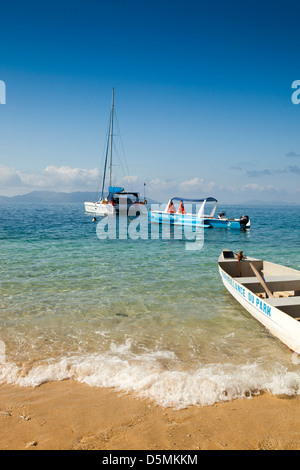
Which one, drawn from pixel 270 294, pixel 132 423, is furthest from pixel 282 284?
pixel 132 423

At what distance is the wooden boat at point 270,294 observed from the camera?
6542 mm

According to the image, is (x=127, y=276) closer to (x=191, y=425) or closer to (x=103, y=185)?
(x=191, y=425)

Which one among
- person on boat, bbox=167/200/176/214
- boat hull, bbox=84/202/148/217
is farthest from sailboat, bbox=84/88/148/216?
person on boat, bbox=167/200/176/214

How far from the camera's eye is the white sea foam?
201 inches

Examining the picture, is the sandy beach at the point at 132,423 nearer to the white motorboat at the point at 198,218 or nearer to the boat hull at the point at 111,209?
the white motorboat at the point at 198,218

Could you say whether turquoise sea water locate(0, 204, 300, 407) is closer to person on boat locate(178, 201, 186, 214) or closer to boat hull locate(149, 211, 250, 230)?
boat hull locate(149, 211, 250, 230)

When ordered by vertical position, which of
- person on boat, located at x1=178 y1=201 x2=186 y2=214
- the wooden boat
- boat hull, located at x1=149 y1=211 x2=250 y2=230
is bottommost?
the wooden boat

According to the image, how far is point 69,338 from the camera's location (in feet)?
24.0

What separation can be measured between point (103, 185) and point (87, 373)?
184 ft

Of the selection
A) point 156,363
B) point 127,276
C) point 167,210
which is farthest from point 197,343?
point 167,210

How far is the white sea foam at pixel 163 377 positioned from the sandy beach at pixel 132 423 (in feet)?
Result: 0.77

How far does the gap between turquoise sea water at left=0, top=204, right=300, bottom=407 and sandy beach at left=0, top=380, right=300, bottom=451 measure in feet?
1.13

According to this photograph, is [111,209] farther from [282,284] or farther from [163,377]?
[163,377]

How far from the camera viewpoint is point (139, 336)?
24.6ft
